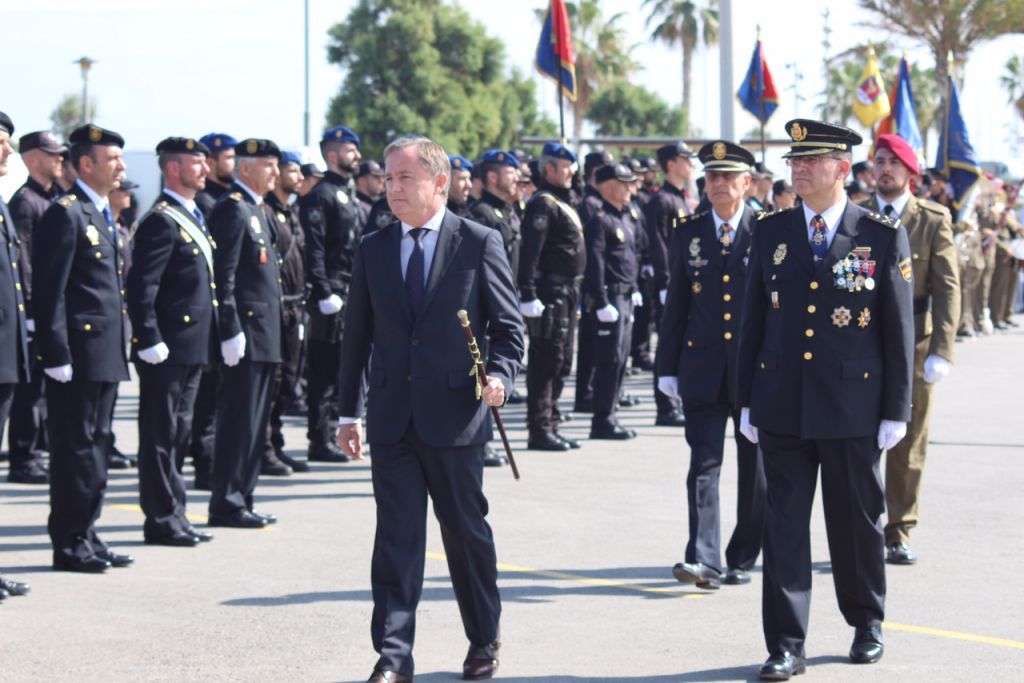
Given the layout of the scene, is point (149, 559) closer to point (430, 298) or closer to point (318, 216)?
point (430, 298)

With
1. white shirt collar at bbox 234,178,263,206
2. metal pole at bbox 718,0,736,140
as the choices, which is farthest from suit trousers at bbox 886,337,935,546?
metal pole at bbox 718,0,736,140

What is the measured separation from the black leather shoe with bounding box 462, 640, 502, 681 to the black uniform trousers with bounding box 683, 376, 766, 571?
70.1 inches

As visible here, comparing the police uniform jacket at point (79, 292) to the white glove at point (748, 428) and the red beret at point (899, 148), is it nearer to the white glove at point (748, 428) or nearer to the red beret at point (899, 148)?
the white glove at point (748, 428)

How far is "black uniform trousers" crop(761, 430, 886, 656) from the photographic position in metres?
5.97

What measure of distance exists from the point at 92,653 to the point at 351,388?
150 centimetres

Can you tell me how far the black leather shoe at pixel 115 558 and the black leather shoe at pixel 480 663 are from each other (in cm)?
262

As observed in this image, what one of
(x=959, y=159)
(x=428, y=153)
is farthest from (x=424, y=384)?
(x=959, y=159)

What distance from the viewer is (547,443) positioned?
11828mm

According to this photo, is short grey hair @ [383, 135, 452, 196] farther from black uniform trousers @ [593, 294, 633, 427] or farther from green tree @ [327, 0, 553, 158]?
green tree @ [327, 0, 553, 158]

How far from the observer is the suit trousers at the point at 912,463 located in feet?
25.9

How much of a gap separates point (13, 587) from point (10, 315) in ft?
4.04

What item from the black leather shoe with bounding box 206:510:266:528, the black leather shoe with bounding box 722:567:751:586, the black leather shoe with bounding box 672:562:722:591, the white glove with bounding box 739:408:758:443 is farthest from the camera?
the black leather shoe with bounding box 206:510:266:528

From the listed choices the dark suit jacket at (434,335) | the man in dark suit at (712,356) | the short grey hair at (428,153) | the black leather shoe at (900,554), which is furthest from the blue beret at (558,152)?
the short grey hair at (428,153)

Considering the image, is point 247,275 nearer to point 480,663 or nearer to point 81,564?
point 81,564
